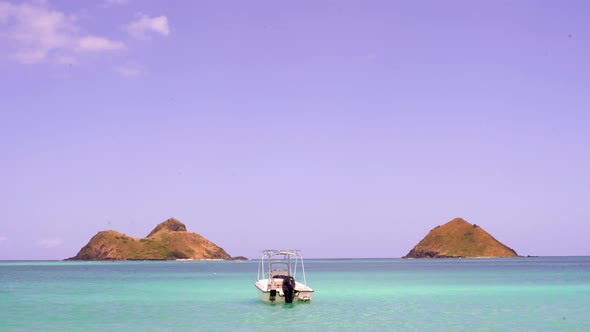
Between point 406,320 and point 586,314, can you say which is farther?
point 586,314

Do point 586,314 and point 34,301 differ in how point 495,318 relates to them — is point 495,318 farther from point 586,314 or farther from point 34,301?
point 34,301

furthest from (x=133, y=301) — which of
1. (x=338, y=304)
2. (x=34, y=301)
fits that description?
(x=338, y=304)

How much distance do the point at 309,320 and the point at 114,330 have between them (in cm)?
1243

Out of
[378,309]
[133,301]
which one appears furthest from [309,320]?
[133,301]

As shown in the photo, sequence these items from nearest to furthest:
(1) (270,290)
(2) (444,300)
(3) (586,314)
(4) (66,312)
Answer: (3) (586,314) < (4) (66,312) < (1) (270,290) < (2) (444,300)

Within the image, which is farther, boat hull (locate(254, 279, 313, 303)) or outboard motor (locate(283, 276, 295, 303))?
boat hull (locate(254, 279, 313, 303))

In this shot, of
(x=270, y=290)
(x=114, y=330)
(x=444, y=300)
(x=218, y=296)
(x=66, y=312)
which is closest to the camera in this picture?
(x=114, y=330)

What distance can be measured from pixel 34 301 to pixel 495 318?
42359 millimetres

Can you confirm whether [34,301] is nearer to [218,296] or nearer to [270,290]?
[218,296]

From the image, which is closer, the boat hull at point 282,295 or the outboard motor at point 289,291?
the outboard motor at point 289,291

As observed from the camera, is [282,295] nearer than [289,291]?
No

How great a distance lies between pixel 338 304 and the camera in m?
57.7

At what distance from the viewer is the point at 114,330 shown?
40.8 meters

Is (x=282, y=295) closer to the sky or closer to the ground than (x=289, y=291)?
closer to the ground
